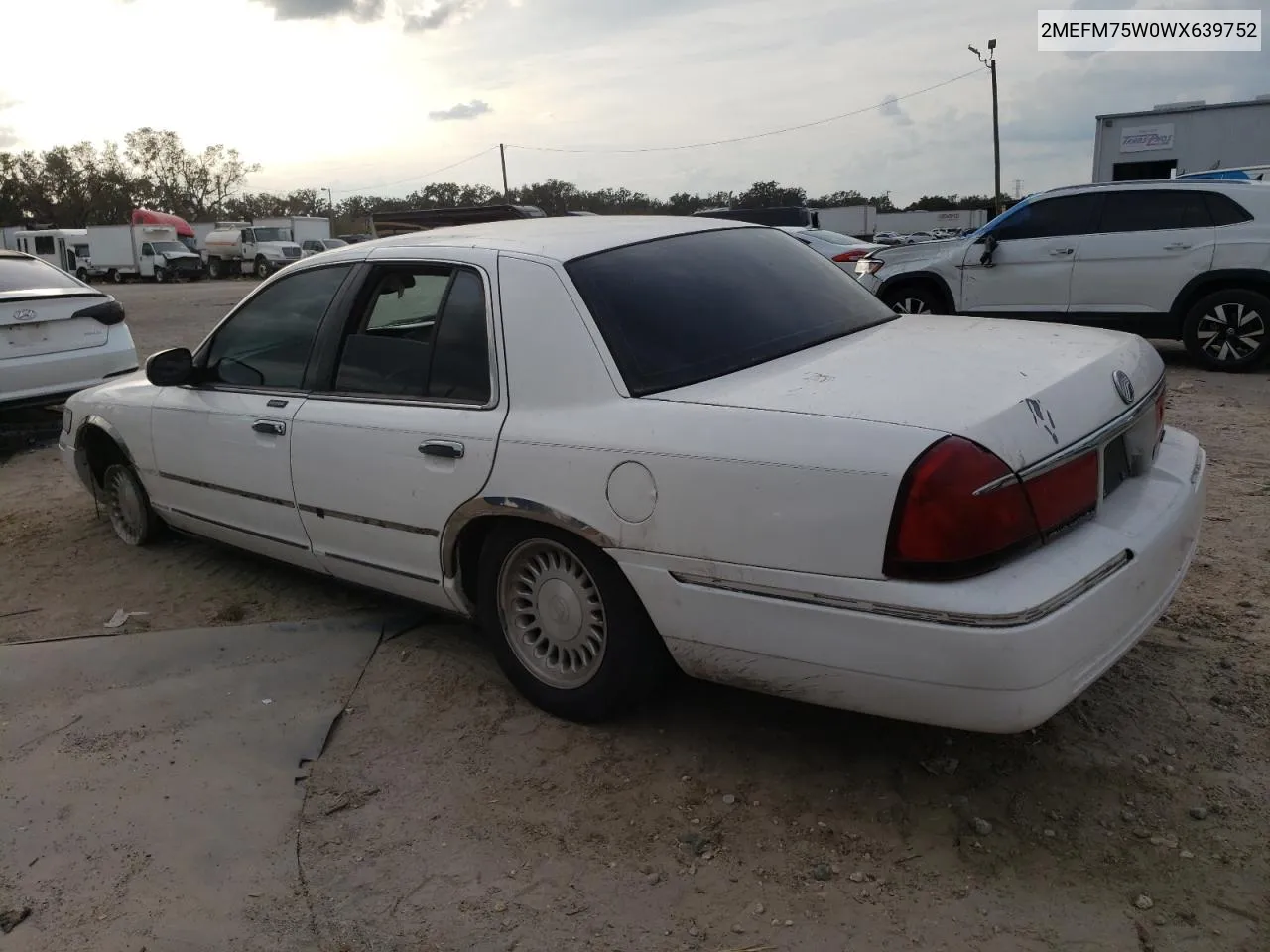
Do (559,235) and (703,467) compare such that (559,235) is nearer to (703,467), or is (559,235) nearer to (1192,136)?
(703,467)

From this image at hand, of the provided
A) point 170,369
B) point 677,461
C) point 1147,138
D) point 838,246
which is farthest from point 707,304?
point 1147,138

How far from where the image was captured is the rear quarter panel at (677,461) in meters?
2.42

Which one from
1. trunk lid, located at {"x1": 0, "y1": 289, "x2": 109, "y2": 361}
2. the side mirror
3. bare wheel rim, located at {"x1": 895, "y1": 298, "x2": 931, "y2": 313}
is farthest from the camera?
bare wheel rim, located at {"x1": 895, "y1": 298, "x2": 931, "y2": 313}

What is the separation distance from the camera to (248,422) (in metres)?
4.07

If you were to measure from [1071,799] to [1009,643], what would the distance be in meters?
0.72

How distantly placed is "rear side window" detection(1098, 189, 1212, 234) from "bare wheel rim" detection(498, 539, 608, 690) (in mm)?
7955

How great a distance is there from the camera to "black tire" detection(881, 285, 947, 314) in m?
10.4

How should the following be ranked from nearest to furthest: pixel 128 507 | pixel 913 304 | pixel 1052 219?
pixel 128 507
pixel 1052 219
pixel 913 304

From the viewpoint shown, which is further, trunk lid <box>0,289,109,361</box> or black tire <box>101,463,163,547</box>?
trunk lid <box>0,289,109,361</box>

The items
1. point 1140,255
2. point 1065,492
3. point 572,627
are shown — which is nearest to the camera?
point 1065,492

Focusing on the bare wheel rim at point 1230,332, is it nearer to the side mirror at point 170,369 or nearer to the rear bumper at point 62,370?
the side mirror at point 170,369

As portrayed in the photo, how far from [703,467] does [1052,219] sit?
27.0ft

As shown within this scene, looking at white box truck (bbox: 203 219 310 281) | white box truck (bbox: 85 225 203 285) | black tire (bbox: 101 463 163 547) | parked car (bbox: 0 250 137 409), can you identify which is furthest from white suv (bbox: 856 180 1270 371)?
white box truck (bbox: 85 225 203 285)

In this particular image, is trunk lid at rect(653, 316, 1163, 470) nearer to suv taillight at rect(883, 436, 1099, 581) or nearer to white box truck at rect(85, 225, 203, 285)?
suv taillight at rect(883, 436, 1099, 581)
